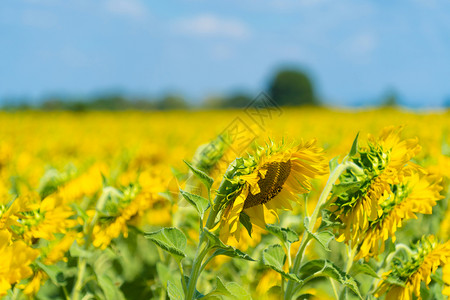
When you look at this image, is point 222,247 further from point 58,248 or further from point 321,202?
point 58,248

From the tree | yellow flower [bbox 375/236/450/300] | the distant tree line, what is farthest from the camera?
the tree

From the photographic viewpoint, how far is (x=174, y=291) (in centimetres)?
115

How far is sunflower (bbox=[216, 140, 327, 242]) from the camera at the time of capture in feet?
3.42

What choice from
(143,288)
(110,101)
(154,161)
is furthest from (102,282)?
(110,101)

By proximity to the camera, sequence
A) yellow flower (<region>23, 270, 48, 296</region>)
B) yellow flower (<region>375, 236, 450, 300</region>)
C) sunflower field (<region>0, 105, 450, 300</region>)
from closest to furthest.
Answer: sunflower field (<region>0, 105, 450, 300</region>) < yellow flower (<region>375, 236, 450, 300</region>) < yellow flower (<region>23, 270, 48, 296</region>)

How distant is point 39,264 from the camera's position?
1448 millimetres

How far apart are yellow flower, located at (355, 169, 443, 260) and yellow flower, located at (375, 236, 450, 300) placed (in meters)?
0.11

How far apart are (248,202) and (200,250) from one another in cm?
18

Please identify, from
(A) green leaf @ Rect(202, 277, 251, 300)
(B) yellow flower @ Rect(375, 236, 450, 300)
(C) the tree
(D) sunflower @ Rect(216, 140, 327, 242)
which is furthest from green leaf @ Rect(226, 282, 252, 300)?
(C) the tree

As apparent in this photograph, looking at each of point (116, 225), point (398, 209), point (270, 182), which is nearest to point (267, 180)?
point (270, 182)

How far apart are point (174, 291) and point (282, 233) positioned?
0.94 feet

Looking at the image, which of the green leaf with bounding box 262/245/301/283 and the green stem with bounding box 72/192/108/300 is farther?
the green stem with bounding box 72/192/108/300

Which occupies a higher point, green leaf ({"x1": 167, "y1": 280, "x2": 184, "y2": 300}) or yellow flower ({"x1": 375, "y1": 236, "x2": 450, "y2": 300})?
yellow flower ({"x1": 375, "y1": 236, "x2": 450, "y2": 300})

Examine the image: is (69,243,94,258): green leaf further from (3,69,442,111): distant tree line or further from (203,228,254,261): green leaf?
(3,69,442,111): distant tree line
